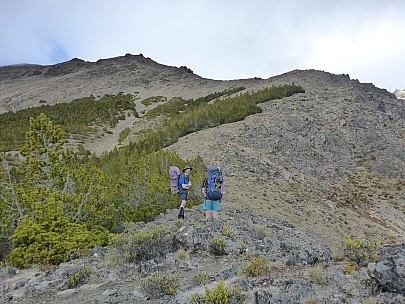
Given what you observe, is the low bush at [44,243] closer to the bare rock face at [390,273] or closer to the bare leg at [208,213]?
the bare leg at [208,213]

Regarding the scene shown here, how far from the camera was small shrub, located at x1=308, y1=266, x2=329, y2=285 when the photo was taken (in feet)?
16.5

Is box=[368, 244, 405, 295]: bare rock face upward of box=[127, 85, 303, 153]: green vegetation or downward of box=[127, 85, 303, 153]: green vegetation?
downward

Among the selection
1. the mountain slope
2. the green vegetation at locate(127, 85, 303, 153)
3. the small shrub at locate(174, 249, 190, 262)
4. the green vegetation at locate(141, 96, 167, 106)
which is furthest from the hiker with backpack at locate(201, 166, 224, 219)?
the green vegetation at locate(141, 96, 167, 106)

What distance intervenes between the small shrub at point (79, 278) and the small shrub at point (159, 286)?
1.41 m

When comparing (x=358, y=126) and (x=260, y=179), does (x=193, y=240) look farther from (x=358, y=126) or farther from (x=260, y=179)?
(x=358, y=126)

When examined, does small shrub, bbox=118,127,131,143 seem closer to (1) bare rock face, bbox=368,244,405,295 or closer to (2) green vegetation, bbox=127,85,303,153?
(2) green vegetation, bbox=127,85,303,153

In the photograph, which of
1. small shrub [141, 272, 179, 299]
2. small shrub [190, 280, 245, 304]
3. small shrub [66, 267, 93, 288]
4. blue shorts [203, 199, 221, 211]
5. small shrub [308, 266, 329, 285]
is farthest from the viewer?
blue shorts [203, 199, 221, 211]

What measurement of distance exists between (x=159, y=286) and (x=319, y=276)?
8.28 feet

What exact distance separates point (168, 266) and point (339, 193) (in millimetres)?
14246

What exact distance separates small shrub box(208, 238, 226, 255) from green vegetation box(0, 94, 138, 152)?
2311 cm

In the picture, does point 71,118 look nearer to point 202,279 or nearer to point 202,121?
point 202,121

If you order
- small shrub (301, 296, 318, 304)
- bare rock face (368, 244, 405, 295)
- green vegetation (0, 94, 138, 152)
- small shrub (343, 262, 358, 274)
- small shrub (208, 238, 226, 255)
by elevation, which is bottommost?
small shrub (208, 238, 226, 255)

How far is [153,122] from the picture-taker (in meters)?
37.9

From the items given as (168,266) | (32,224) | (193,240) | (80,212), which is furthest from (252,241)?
(32,224)
